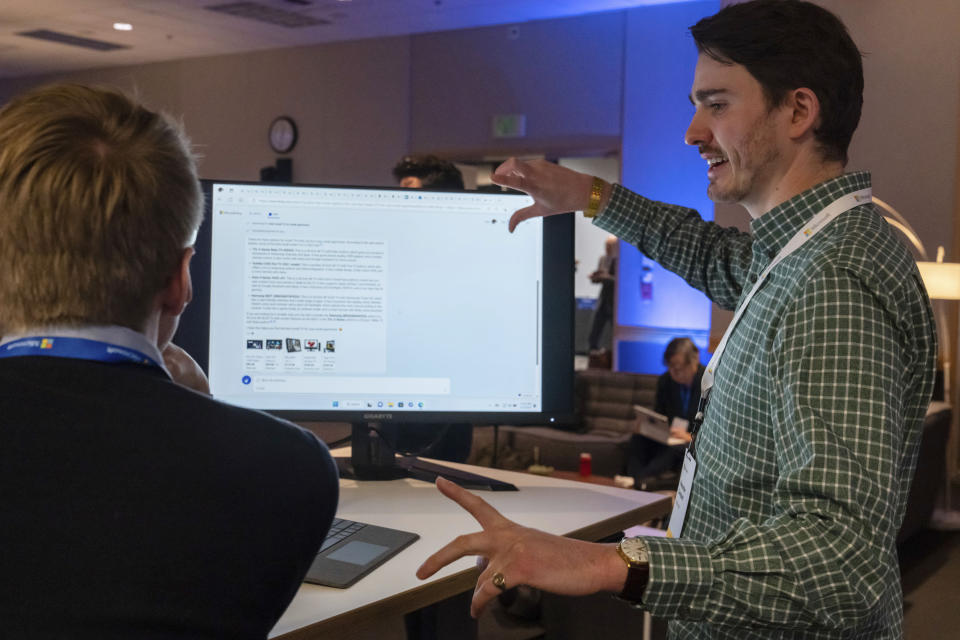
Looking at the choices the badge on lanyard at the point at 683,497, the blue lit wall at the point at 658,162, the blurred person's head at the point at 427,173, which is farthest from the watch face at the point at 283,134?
the badge on lanyard at the point at 683,497

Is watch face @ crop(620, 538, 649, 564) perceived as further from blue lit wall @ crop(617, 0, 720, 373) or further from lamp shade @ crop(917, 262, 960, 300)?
blue lit wall @ crop(617, 0, 720, 373)

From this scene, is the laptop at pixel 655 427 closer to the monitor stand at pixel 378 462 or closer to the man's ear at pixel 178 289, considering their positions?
the monitor stand at pixel 378 462

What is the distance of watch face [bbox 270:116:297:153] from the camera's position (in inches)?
386

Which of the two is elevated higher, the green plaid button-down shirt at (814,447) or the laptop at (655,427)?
the green plaid button-down shirt at (814,447)

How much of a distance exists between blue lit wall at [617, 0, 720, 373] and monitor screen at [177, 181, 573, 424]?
5.86 meters

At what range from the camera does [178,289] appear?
2.82 ft

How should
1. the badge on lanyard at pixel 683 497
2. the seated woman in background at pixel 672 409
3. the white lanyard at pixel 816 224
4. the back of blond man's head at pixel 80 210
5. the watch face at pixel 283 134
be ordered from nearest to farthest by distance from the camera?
1. the back of blond man's head at pixel 80 210
2. the white lanyard at pixel 816 224
3. the badge on lanyard at pixel 683 497
4. the seated woman in background at pixel 672 409
5. the watch face at pixel 283 134

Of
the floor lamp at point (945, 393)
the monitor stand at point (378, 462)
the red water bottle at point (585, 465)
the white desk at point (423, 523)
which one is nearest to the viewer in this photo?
the white desk at point (423, 523)

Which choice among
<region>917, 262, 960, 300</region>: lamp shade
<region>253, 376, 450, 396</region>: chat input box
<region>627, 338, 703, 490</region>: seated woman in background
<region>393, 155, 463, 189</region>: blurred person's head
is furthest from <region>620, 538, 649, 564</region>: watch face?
<region>627, 338, 703, 490</region>: seated woman in background

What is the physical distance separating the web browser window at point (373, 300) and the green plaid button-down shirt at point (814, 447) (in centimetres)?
50

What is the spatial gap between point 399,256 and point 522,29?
710 cm

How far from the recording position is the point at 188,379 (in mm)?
1305

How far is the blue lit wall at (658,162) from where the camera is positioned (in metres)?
7.40

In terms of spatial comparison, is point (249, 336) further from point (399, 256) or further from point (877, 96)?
point (877, 96)
